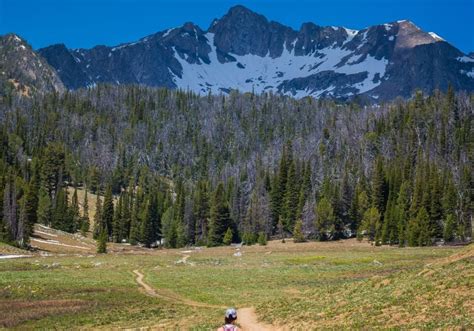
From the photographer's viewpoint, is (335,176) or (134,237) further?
(335,176)

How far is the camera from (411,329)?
2356 cm

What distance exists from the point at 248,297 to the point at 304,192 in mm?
101434

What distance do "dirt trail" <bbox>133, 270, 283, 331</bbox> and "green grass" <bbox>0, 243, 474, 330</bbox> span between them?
765 mm

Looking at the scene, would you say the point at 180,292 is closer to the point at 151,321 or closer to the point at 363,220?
the point at 151,321

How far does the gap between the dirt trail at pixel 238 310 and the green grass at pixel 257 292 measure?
77 cm

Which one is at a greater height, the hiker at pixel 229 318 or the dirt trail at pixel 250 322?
the hiker at pixel 229 318

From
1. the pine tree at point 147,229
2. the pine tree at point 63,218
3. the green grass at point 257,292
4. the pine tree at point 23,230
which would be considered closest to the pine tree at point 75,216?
the pine tree at point 63,218

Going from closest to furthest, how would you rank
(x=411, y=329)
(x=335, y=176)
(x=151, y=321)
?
(x=411, y=329)
(x=151, y=321)
(x=335, y=176)

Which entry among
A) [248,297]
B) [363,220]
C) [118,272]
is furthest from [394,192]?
[248,297]

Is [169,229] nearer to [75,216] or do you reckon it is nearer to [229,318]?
[75,216]

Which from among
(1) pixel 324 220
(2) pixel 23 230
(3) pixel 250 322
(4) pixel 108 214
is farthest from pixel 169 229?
(3) pixel 250 322

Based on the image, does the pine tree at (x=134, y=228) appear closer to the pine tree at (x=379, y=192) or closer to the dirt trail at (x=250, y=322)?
the pine tree at (x=379, y=192)

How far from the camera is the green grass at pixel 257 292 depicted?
27.4 metres

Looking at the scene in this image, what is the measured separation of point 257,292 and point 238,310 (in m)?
9.31
